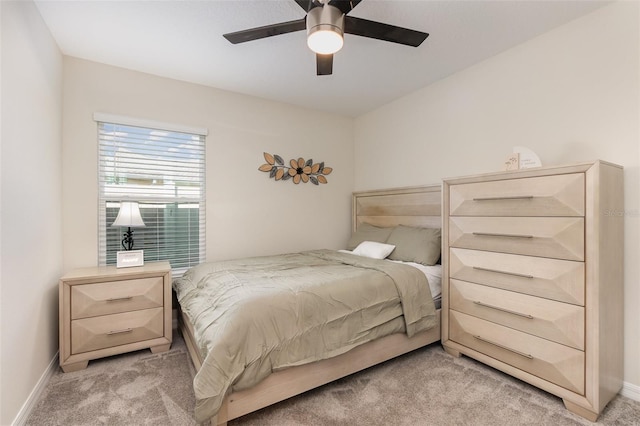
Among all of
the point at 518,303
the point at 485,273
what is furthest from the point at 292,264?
the point at 518,303

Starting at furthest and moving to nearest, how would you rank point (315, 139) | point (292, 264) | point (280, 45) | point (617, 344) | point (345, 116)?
1. point (345, 116)
2. point (315, 139)
3. point (292, 264)
4. point (280, 45)
5. point (617, 344)

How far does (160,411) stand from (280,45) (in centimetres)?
262

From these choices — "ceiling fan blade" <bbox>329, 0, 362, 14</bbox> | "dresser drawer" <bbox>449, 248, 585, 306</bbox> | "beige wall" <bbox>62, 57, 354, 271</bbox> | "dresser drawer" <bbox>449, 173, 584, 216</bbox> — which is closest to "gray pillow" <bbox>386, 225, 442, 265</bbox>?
"dresser drawer" <bbox>449, 248, 585, 306</bbox>

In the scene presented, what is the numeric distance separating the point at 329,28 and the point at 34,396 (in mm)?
2660

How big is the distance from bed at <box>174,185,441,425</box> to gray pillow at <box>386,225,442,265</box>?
0.04m

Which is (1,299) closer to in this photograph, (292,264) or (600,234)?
(292,264)

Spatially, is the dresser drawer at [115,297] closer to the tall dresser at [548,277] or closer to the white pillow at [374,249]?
the white pillow at [374,249]

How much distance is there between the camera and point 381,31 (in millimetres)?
1699

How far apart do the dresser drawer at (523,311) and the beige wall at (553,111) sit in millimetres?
516

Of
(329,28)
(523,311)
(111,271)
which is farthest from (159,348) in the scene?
(523,311)

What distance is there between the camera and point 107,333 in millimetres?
2176

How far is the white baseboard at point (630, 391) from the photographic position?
5.86 feet

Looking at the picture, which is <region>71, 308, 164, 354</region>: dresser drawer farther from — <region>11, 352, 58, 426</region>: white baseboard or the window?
the window

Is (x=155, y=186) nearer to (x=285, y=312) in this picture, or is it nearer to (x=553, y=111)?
(x=285, y=312)
